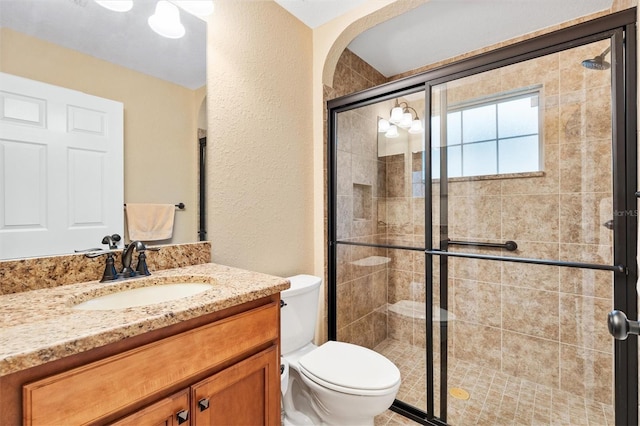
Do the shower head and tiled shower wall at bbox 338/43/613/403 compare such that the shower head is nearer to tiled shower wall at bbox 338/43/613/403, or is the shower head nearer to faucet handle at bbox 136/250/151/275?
tiled shower wall at bbox 338/43/613/403

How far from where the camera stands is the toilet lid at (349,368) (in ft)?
4.27

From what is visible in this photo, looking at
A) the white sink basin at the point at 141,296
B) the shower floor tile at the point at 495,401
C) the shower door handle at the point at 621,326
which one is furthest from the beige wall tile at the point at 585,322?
the white sink basin at the point at 141,296

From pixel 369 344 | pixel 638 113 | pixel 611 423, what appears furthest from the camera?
pixel 369 344

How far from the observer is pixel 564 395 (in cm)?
159

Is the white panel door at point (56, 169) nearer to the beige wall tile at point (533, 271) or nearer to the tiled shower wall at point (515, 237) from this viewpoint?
the tiled shower wall at point (515, 237)

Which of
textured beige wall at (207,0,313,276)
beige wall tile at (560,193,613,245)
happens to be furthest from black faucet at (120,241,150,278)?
beige wall tile at (560,193,613,245)

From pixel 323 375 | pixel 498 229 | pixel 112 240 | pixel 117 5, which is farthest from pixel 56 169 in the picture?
pixel 498 229

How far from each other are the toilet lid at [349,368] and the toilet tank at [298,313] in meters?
0.10

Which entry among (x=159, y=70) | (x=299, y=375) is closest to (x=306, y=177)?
(x=159, y=70)

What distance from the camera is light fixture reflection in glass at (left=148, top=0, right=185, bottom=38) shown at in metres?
1.28

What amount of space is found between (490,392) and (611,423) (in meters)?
0.62

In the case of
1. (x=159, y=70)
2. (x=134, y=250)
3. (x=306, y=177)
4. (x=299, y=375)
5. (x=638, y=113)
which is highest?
(x=159, y=70)

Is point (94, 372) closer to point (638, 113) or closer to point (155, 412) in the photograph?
point (155, 412)

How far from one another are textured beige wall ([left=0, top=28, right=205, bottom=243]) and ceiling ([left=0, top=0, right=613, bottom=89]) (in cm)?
5
